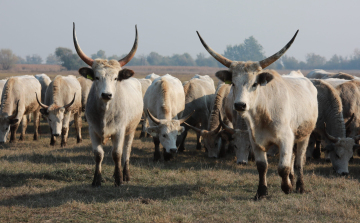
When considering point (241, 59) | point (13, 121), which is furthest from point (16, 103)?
point (241, 59)

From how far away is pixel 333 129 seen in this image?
9.40 meters

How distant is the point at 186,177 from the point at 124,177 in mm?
1295

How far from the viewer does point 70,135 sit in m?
14.8

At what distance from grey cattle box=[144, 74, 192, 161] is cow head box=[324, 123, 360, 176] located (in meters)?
3.53

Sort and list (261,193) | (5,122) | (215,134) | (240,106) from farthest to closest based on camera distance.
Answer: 1. (5,122)
2. (215,134)
3. (261,193)
4. (240,106)

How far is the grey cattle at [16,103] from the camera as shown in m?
12.1

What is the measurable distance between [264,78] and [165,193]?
2.71 meters

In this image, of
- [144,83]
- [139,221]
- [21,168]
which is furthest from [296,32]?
[144,83]

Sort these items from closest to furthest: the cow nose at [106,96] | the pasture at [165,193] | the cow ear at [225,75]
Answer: the pasture at [165,193], the cow ear at [225,75], the cow nose at [106,96]

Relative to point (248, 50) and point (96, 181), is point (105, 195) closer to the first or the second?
point (96, 181)

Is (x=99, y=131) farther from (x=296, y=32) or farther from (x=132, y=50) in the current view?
(x=296, y=32)

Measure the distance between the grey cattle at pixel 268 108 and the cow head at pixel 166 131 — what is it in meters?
3.24

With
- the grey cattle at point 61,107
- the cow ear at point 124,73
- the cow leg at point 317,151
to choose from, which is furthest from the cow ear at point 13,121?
the cow leg at point 317,151

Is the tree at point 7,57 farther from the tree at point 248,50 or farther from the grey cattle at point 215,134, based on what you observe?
Result: the grey cattle at point 215,134
